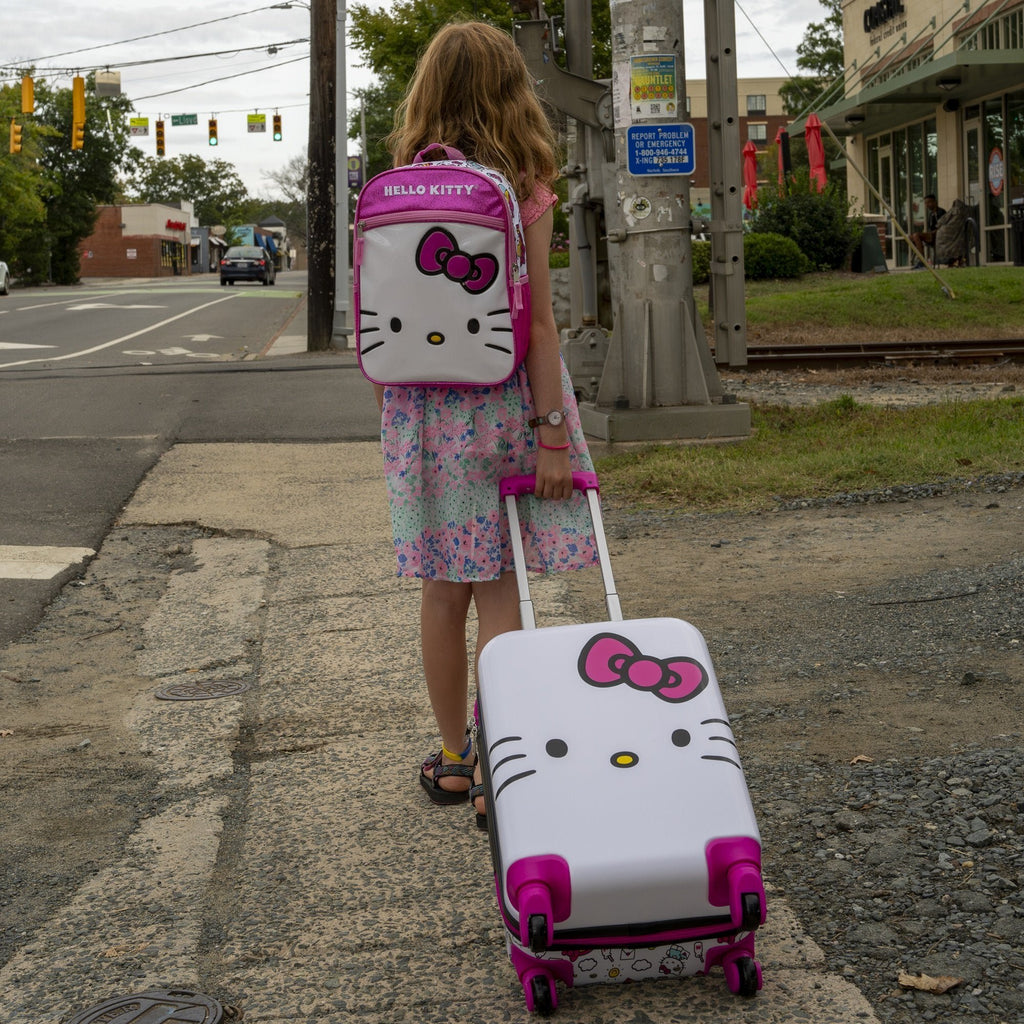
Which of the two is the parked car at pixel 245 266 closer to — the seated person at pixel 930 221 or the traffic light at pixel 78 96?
the traffic light at pixel 78 96

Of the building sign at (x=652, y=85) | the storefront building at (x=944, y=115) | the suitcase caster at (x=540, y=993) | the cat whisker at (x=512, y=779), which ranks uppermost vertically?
the storefront building at (x=944, y=115)

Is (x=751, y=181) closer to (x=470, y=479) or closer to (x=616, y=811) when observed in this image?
(x=470, y=479)

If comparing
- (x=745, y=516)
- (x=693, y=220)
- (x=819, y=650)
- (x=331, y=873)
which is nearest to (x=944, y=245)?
(x=693, y=220)

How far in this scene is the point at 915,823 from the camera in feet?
9.66

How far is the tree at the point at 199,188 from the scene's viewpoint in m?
144

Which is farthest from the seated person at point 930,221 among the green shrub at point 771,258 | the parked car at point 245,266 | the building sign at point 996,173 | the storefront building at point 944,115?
the parked car at point 245,266

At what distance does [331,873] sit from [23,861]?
2.56ft

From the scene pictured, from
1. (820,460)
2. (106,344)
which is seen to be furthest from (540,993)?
(106,344)

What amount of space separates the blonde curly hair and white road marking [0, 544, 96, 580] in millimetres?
3795

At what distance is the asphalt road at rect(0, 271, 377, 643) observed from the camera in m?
6.70

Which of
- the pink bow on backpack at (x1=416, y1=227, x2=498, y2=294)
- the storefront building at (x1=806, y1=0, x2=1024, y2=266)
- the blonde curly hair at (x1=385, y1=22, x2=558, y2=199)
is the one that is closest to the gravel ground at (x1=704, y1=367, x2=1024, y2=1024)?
the pink bow on backpack at (x1=416, y1=227, x2=498, y2=294)

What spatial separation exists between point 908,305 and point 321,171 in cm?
876

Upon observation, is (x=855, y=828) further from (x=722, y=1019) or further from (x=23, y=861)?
(x=23, y=861)

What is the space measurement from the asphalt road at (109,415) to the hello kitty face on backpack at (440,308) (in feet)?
9.79
